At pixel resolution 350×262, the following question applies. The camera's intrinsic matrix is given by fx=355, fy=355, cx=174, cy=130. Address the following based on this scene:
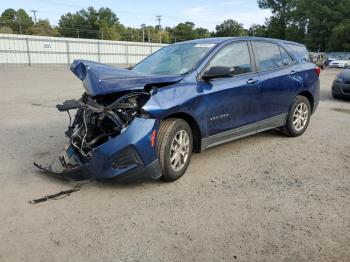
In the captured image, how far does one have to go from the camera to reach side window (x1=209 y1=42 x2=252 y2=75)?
15.9ft

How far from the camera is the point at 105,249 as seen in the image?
2.88 metres

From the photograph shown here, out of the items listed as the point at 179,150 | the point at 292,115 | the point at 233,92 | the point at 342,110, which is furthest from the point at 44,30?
the point at 179,150

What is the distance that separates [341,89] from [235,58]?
743 cm

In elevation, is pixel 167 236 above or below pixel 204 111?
below

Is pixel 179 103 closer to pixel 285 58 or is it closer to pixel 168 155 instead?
pixel 168 155

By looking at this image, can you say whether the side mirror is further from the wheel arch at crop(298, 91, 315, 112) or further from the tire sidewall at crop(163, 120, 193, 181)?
the wheel arch at crop(298, 91, 315, 112)

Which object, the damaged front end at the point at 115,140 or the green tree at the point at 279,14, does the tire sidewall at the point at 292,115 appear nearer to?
the damaged front end at the point at 115,140

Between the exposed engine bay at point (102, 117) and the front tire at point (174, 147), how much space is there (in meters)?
0.39

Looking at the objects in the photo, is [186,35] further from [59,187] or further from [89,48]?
[59,187]

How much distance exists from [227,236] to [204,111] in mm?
1809

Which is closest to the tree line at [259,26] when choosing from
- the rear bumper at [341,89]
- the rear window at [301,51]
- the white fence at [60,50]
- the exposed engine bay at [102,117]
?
the white fence at [60,50]

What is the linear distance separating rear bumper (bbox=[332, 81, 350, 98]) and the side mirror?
7.95 meters

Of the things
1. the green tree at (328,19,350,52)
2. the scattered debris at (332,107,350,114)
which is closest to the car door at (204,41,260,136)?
the scattered debris at (332,107,350,114)

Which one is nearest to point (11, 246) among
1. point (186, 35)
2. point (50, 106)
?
point (50, 106)
